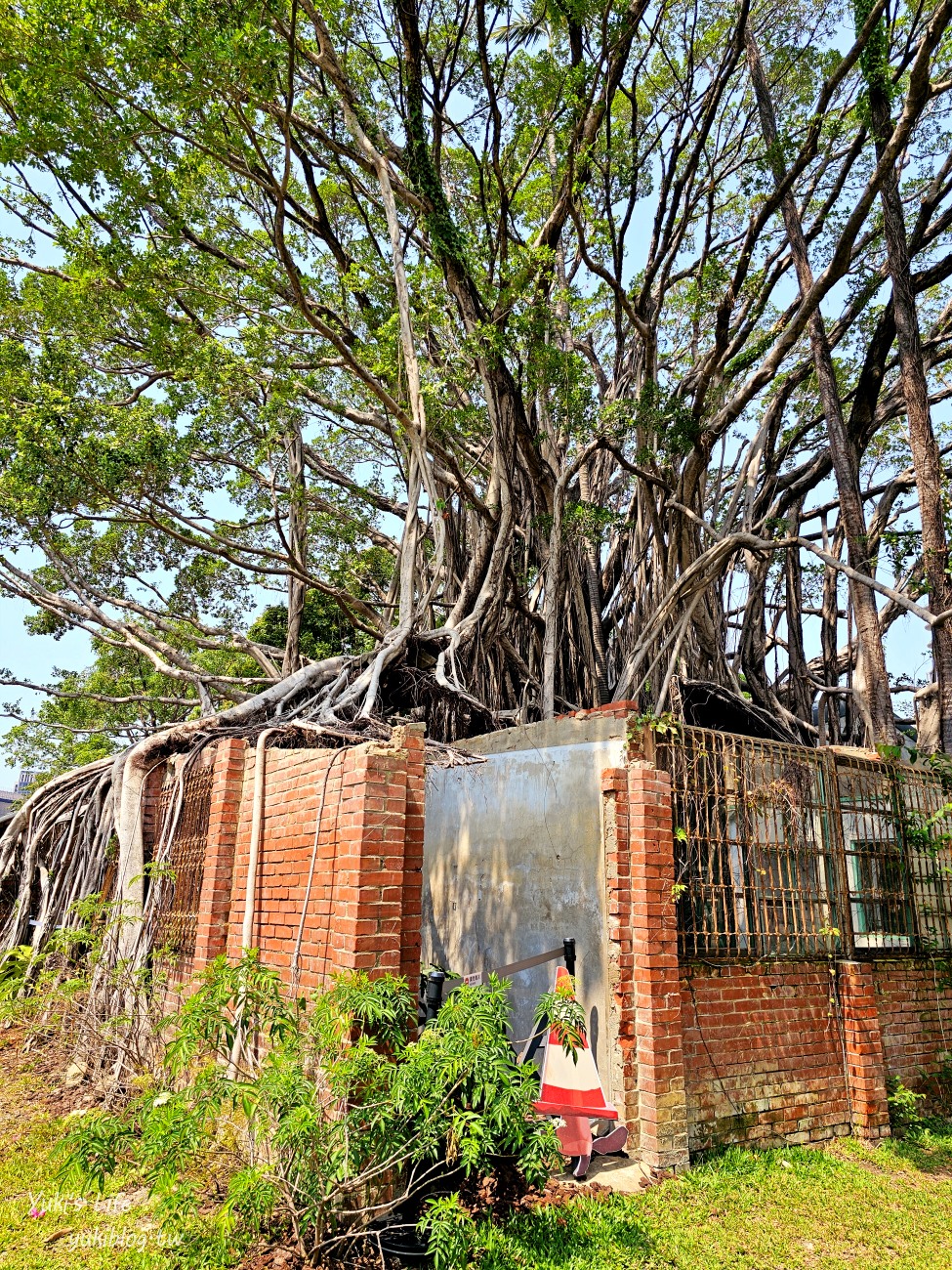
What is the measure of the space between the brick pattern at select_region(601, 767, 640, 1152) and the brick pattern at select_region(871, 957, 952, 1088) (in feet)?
6.83

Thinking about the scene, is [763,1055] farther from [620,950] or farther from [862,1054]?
[620,950]

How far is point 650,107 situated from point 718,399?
12.7 feet

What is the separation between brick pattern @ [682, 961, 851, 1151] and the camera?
395 centimetres

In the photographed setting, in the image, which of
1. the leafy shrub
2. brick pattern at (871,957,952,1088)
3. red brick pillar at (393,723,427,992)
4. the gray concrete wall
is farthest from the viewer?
brick pattern at (871,957,952,1088)

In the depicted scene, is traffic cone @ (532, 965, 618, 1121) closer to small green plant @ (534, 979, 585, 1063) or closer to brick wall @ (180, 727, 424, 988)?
small green plant @ (534, 979, 585, 1063)

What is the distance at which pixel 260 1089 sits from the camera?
2500mm

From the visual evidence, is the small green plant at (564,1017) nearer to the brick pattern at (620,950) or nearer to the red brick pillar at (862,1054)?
the brick pattern at (620,950)

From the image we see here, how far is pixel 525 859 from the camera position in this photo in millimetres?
4594

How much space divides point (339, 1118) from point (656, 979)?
167 cm

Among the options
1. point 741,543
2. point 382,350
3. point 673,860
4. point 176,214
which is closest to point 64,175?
point 176,214

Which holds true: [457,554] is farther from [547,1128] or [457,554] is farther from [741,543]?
[547,1128]

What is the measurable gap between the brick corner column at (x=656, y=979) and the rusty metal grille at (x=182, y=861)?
2396 millimetres

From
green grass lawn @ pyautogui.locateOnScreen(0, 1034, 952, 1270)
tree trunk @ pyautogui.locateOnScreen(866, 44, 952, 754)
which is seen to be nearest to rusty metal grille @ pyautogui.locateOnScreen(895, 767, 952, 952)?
tree trunk @ pyautogui.locateOnScreen(866, 44, 952, 754)

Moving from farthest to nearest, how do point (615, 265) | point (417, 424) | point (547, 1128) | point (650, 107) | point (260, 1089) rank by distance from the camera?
point (650, 107)
point (615, 265)
point (417, 424)
point (547, 1128)
point (260, 1089)
